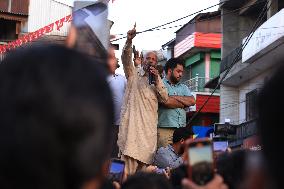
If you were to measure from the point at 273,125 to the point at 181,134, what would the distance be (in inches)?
190

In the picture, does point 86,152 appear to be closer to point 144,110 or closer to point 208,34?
point 144,110

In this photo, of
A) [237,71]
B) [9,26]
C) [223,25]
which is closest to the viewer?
[237,71]

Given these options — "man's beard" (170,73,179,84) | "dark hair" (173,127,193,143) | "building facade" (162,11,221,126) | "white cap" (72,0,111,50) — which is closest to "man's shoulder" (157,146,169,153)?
"dark hair" (173,127,193,143)

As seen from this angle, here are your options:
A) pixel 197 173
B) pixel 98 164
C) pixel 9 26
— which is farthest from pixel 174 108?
pixel 9 26

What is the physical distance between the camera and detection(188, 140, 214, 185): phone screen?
72.8 inches

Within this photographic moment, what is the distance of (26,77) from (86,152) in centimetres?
22

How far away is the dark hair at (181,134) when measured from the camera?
6129 mm

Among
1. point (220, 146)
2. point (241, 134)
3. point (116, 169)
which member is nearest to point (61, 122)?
point (220, 146)

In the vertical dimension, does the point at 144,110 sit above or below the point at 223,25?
below

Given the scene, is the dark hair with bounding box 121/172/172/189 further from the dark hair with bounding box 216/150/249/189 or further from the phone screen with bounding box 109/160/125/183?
the phone screen with bounding box 109/160/125/183

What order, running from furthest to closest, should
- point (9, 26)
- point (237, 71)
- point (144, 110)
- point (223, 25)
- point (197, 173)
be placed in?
point (9, 26) < point (223, 25) < point (237, 71) < point (144, 110) < point (197, 173)

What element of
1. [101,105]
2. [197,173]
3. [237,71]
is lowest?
[197,173]

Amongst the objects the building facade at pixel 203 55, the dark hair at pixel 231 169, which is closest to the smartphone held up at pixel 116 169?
the dark hair at pixel 231 169

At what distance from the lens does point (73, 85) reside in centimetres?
135
